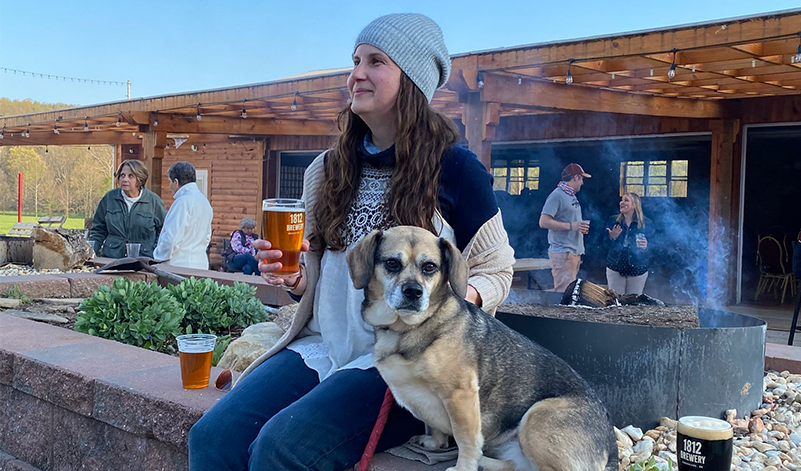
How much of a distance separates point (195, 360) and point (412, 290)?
1444 mm

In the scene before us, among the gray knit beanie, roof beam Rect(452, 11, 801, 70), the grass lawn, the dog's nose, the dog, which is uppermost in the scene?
roof beam Rect(452, 11, 801, 70)

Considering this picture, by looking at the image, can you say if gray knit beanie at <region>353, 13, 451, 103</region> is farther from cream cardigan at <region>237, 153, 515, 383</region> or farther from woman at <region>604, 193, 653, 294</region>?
woman at <region>604, 193, 653, 294</region>

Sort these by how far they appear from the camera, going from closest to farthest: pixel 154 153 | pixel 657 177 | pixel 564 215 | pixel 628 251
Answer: pixel 628 251, pixel 564 215, pixel 657 177, pixel 154 153

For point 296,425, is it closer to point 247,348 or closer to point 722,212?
point 247,348

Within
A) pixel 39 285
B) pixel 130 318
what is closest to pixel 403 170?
pixel 130 318

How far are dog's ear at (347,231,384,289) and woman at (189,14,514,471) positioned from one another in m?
0.27

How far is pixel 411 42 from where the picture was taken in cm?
252

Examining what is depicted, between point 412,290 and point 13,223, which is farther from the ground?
point 412,290

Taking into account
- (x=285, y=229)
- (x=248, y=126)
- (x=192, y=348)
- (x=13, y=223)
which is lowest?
(x=13, y=223)

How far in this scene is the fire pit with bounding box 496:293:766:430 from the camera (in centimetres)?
333

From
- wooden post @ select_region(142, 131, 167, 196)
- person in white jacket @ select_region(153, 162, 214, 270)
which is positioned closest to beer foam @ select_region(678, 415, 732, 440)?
person in white jacket @ select_region(153, 162, 214, 270)

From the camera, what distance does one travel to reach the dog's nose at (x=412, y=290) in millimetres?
2053

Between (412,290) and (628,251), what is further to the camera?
(628,251)

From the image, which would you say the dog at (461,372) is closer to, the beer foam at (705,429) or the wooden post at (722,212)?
the beer foam at (705,429)
